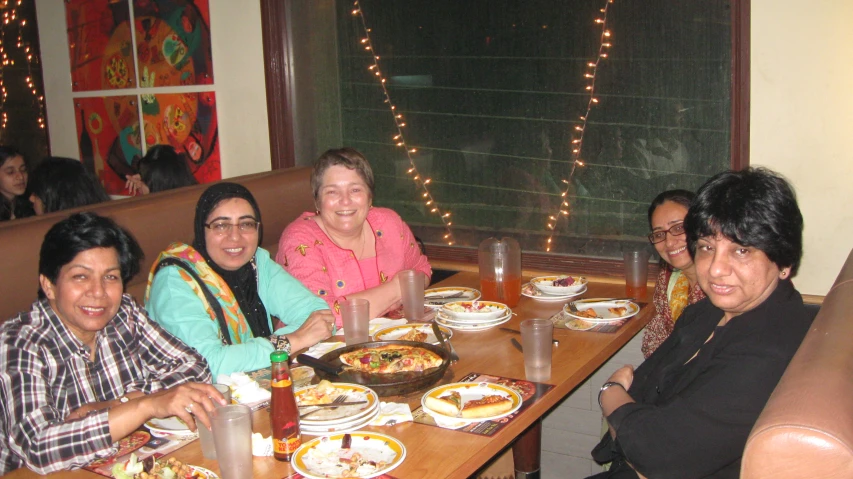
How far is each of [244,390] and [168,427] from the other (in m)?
0.21

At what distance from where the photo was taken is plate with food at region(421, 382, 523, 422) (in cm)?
183

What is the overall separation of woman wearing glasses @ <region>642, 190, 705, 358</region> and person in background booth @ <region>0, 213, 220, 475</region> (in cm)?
158

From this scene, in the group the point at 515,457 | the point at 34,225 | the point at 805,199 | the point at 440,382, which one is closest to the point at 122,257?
the point at 34,225

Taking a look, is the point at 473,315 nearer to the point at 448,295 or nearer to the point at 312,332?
the point at 448,295

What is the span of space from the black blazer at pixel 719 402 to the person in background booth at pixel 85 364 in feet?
3.20

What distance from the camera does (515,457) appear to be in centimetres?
335

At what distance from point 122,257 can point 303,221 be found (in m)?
1.02

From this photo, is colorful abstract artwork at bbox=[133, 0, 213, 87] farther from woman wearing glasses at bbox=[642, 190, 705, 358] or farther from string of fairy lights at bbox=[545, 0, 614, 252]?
woman wearing glasses at bbox=[642, 190, 705, 358]

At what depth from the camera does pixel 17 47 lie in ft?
17.5

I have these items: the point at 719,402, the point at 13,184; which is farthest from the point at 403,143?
the point at 719,402

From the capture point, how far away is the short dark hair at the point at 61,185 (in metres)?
3.71

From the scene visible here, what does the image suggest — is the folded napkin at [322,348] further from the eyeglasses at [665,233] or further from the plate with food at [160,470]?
the eyeglasses at [665,233]

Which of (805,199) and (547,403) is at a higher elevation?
(805,199)

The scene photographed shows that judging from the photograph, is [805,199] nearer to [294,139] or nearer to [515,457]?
[515,457]
